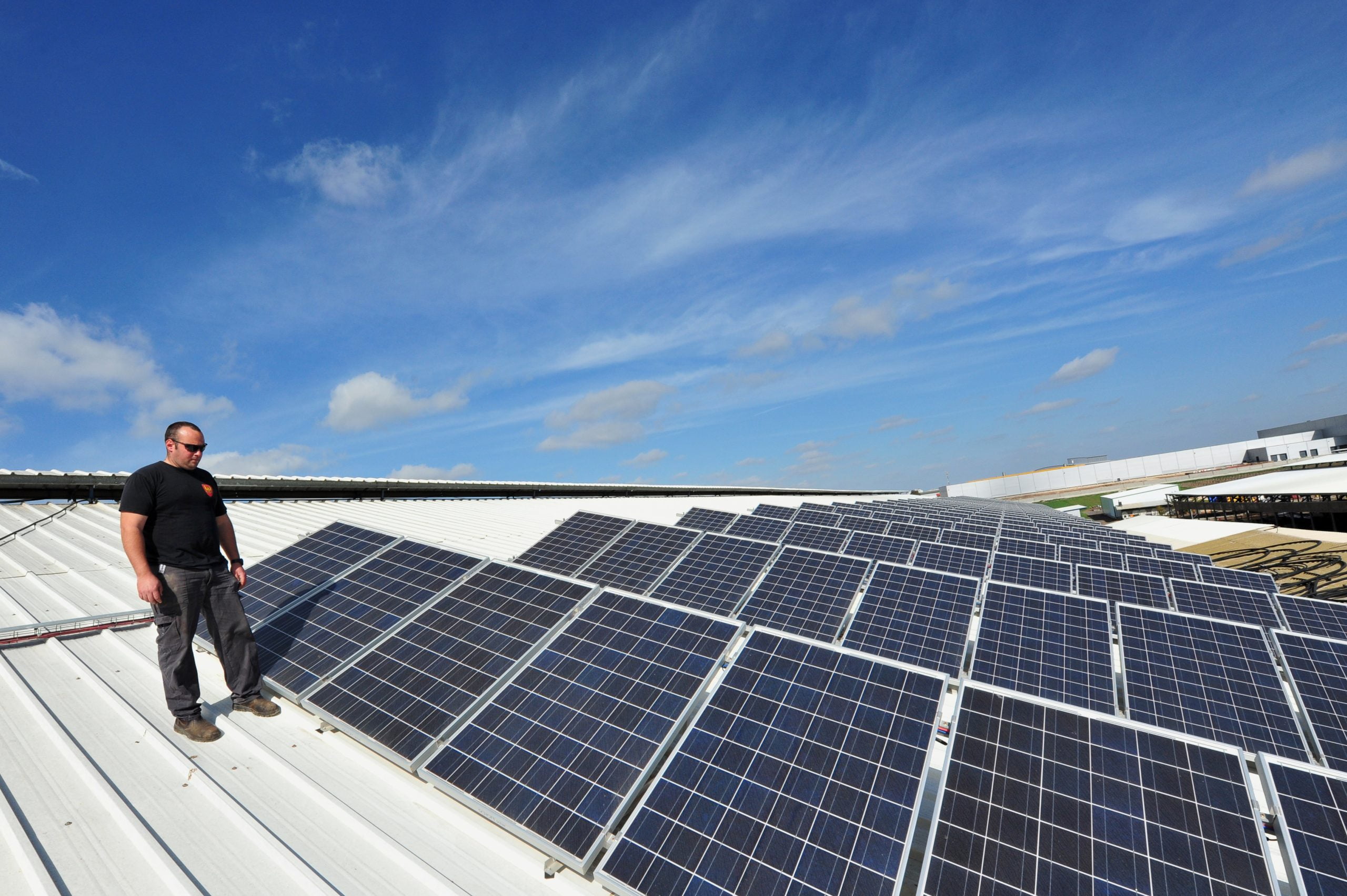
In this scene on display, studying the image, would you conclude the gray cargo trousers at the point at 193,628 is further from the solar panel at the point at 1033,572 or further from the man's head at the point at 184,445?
the solar panel at the point at 1033,572

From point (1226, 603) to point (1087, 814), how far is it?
16.5 meters

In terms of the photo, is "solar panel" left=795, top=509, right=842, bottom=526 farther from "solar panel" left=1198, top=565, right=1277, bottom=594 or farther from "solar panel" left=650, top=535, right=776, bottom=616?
"solar panel" left=1198, top=565, right=1277, bottom=594

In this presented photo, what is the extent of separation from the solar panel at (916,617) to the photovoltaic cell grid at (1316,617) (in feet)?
28.9

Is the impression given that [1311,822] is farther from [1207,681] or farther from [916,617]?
[916,617]

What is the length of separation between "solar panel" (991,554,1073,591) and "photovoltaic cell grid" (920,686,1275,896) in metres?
12.9

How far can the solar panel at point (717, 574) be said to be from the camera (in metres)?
14.2

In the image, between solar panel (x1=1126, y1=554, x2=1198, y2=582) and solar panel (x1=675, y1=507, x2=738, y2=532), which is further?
solar panel (x1=675, y1=507, x2=738, y2=532)

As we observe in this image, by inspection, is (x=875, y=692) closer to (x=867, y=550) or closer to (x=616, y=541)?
(x=616, y=541)

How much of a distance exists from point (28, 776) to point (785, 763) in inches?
279

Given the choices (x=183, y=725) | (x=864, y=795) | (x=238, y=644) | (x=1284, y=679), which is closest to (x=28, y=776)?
(x=183, y=725)

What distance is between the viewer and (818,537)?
2222 centimetres

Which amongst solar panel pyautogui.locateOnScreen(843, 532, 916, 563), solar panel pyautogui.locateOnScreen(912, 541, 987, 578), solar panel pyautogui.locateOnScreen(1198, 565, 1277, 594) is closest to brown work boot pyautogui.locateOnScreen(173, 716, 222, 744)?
solar panel pyautogui.locateOnScreen(843, 532, 916, 563)

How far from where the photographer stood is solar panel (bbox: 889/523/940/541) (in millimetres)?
25281

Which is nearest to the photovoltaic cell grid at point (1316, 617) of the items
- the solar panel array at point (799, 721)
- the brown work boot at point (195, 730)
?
the solar panel array at point (799, 721)
